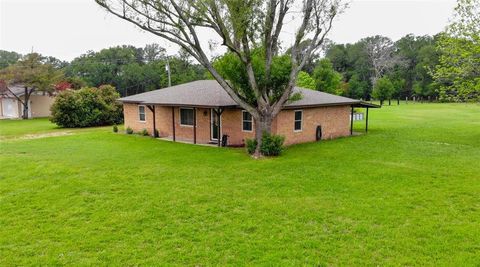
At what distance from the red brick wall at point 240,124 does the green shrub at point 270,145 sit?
8.50ft

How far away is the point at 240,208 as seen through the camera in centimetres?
854

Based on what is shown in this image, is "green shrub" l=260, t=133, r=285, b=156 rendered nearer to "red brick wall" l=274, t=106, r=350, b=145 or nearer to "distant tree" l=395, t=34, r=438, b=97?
"red brick wall" l=274, t=106, r=350, b=145

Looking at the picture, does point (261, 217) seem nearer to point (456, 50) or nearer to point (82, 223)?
point (82, 223)

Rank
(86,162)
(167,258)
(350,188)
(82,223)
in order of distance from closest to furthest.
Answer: (167,258) → (82,223) → (350,188) → (86,162)

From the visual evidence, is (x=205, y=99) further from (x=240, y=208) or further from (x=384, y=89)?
(x=384, y=89)

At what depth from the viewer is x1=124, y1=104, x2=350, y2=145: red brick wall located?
17828 mm

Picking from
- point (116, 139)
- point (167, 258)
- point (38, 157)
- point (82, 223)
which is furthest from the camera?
point (116, 139)

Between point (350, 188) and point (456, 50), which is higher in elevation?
point (456, 50)

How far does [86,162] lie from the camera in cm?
1384

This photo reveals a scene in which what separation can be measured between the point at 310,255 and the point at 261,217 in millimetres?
1950

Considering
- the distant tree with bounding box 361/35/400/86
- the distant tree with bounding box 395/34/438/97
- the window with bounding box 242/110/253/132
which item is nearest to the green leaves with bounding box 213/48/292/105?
the window with bounding box 242/110/253/132

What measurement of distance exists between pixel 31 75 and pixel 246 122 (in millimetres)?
26004

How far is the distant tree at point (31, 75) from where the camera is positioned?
33781 millimetres

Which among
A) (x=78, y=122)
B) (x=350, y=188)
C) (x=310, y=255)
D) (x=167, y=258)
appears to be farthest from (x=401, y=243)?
(x=78, y=122)
